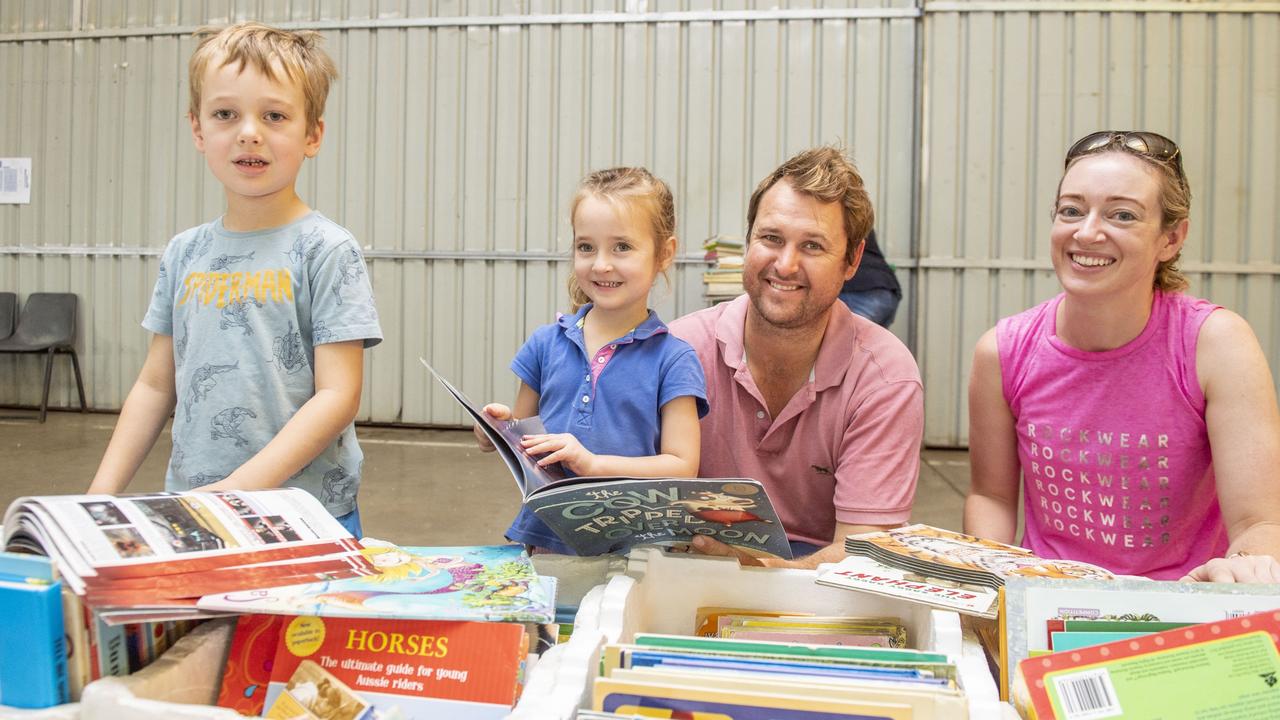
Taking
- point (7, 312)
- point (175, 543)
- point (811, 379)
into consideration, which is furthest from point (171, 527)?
point (7, 312)

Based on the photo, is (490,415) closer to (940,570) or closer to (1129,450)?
(940,570)

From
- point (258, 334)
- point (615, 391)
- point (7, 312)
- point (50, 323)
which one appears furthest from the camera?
point (7, 312)

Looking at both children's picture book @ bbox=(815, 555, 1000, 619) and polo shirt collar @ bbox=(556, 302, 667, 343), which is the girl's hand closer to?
polo shirt collar @ bbox=(556, 302, 667, 343)

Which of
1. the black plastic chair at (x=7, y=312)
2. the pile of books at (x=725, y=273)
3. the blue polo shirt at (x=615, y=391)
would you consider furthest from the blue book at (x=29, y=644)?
the black plastic chair at (x=7, y=312)

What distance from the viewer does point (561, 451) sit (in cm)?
125

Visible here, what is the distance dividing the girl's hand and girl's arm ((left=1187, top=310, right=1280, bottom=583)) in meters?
0.93

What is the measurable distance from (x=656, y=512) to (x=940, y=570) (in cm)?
33

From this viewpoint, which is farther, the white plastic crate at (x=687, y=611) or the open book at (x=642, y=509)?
the open book at (x=642, y=509)

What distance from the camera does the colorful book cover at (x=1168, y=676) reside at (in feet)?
2.35

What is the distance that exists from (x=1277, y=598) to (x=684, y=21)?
5619 millimetres

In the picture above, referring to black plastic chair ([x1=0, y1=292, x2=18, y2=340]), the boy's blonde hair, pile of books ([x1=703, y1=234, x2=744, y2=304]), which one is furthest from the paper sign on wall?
the boy's blonde hair

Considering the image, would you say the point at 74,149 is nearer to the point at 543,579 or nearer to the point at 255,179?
the point at 255,179

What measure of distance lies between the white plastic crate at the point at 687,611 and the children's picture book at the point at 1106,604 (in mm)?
44

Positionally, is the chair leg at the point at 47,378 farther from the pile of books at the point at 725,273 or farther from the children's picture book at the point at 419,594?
the children's picture book at the point at 419,594
